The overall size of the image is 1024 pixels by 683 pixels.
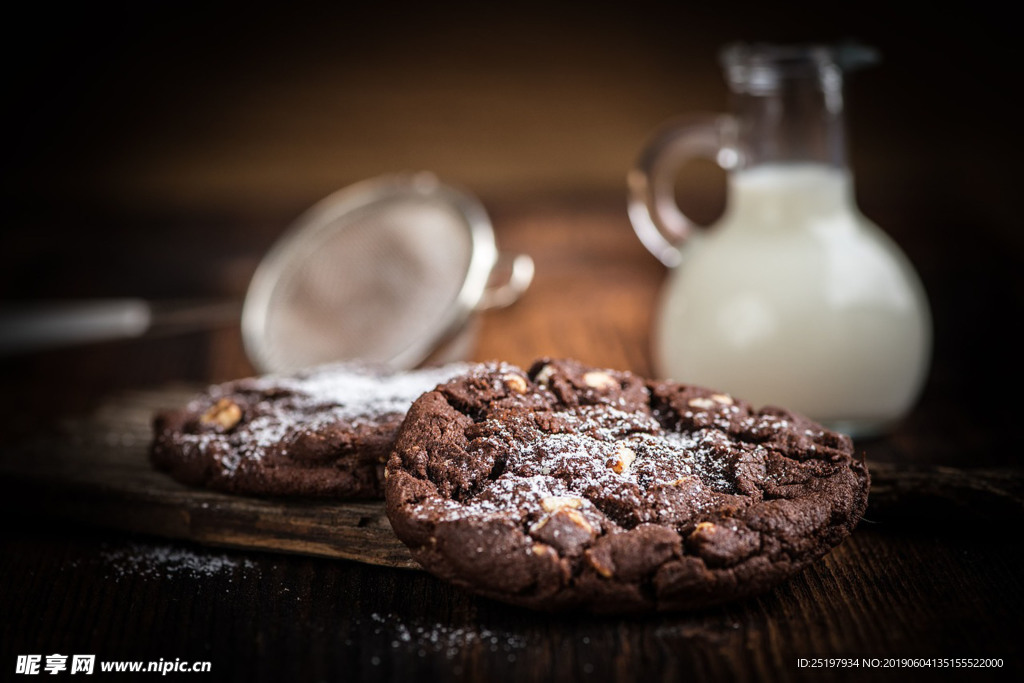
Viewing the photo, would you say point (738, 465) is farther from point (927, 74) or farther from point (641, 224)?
point (927, 74)

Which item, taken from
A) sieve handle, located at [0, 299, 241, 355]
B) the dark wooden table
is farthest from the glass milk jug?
sieve handle, located at [0, 299, 241, 355]

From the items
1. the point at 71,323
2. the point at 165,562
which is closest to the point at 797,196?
the point at 165,562

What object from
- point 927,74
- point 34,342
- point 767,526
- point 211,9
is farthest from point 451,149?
point 767,526

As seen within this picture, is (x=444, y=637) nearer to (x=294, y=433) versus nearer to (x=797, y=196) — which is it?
(x=294, y=433)

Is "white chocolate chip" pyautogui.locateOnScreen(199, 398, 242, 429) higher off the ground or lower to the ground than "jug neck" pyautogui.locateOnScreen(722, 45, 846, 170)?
lower

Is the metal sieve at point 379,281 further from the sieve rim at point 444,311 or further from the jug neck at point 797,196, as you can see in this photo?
the jug neck at point 797,196

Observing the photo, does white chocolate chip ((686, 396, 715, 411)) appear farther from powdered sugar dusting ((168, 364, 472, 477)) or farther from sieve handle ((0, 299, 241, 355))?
sieve handle ((0, 299, 241, 355))
